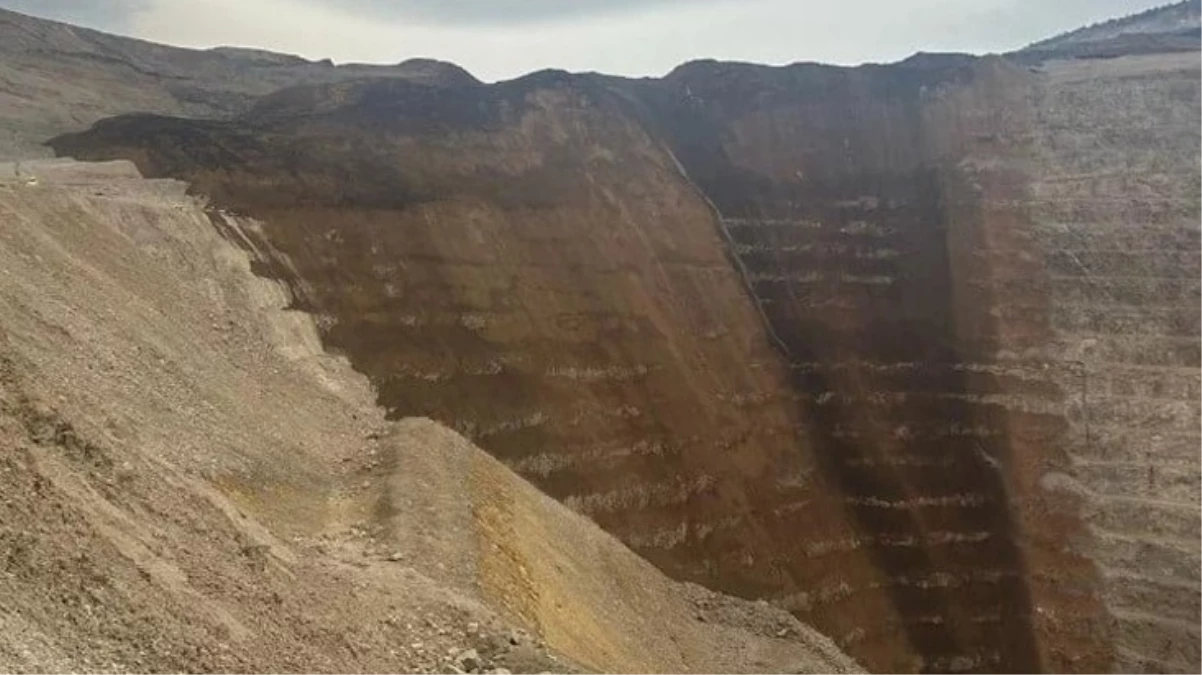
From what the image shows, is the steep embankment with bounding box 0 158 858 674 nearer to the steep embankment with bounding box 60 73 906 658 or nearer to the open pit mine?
the open pit mine

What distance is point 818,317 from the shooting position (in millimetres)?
37750

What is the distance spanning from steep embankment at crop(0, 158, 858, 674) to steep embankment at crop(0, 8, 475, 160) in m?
20.9

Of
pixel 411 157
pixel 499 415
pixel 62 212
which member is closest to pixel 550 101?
pixel 411 157

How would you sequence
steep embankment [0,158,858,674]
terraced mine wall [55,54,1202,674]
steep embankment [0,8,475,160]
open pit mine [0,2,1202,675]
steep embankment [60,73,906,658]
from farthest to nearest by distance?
steep embankment [0,8,475,160] < terraced mine wall [55,54,1202,674] < steep embankment [60,73,906,658] < open pit mine [0,2,1202,675] < steep embankment [0,158,858,674]

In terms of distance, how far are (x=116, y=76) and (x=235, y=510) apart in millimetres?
57156

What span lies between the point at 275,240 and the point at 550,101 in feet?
54.1

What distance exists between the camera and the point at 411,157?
117 ft

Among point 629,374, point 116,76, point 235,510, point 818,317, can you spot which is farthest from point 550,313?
point 116,76

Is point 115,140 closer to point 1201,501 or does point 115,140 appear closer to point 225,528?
point 225,528

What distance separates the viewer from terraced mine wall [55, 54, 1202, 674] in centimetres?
2919

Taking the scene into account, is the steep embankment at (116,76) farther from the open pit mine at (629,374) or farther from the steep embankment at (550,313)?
the steep embankment at (550,313)

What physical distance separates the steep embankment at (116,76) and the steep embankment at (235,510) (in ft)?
68.5

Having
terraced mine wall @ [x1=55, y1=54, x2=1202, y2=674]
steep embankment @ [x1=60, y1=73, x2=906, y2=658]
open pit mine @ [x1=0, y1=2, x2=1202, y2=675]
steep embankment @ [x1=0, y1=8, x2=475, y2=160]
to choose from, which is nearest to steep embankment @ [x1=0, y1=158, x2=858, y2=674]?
open pit mine @ [x1=0, y1=2, x2=1202, y2=675]

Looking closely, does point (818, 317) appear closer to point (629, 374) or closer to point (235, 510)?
point (629, 374)
